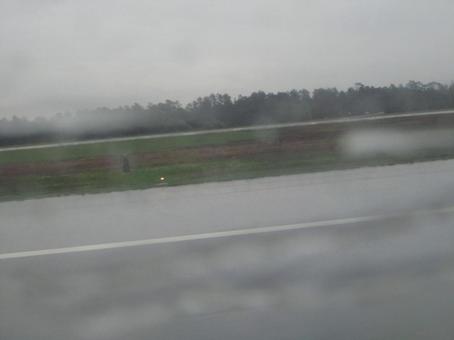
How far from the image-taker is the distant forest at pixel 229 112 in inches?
444

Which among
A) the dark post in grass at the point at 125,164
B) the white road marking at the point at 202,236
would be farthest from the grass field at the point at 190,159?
the white road marking at the point at 202,236

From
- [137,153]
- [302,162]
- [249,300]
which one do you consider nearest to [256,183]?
[302,162]

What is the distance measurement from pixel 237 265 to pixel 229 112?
212 inches

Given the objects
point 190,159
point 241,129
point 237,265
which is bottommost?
point 237,265

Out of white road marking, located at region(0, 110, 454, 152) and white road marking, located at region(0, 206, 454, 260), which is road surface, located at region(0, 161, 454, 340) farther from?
white road marking, located at region(0, 110, 454, 152)

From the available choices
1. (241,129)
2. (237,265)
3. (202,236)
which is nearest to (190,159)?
(241,129)

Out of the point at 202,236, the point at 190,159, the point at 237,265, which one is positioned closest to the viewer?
the point at 237,265

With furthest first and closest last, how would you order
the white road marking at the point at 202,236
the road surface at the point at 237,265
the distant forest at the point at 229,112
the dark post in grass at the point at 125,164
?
the dark post in grass at the point at 125,164, the distant forest at the point at 229,112, the white road marking at the point at 202,236, the road surface at the point at 237,265

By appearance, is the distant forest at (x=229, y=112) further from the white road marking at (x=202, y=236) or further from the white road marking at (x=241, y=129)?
the white road marking at (x=202, y=236)

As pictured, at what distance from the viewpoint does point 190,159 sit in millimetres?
12859

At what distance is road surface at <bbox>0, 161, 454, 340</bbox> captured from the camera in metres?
5.20

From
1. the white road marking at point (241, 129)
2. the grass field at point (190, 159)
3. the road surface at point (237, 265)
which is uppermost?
A: the white road marking at point (241, 129)

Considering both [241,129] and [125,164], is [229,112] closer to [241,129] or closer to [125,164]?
[241,129]

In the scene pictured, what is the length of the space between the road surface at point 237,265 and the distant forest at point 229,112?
4.30 ft
